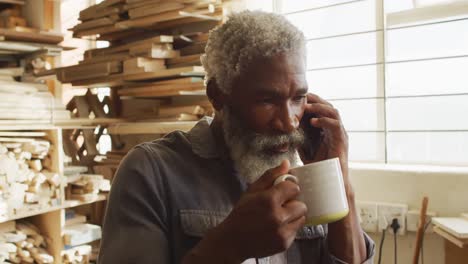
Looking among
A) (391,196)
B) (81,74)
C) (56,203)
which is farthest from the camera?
(81,74)

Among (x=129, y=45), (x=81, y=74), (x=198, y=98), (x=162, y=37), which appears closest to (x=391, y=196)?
(x=198, y=98)

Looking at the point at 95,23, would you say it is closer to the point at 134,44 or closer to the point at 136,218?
the point at 134,44

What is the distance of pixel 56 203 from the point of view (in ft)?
7.55

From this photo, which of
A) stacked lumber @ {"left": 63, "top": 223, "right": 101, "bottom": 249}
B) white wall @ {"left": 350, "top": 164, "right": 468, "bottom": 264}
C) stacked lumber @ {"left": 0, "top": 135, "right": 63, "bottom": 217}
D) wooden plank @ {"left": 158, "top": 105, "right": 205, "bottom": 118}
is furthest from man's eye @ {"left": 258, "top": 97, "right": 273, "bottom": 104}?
stacked lumber @ {"left": 63, "top": 223, "right": 101, "bottom": 249}

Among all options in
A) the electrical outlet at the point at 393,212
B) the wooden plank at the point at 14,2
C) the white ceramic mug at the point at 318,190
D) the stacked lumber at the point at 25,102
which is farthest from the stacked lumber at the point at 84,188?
the white ceramic mug at the point at 318,190

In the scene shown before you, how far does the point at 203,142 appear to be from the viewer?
41.1 inches

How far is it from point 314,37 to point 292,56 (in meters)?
1.52

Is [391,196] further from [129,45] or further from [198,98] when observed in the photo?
[129,45]

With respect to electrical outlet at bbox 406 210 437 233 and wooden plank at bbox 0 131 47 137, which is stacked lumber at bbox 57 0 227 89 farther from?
electrical outlet at bbox 406 210 437 233

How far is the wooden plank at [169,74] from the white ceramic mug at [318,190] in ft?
4.80

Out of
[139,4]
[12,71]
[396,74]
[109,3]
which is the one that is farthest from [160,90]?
[396,74]

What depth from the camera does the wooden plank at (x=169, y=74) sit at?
2195 mm

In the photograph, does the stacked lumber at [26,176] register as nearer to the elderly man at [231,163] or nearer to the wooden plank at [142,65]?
the wooden plank at [142,65]

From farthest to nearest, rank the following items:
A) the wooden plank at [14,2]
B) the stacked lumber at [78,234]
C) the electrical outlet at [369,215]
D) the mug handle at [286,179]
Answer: the wooden plank at [14,2] < the stacked lumber at [78,234] < the electrical outlet at [369,215] < the mug handle at [286,179]
